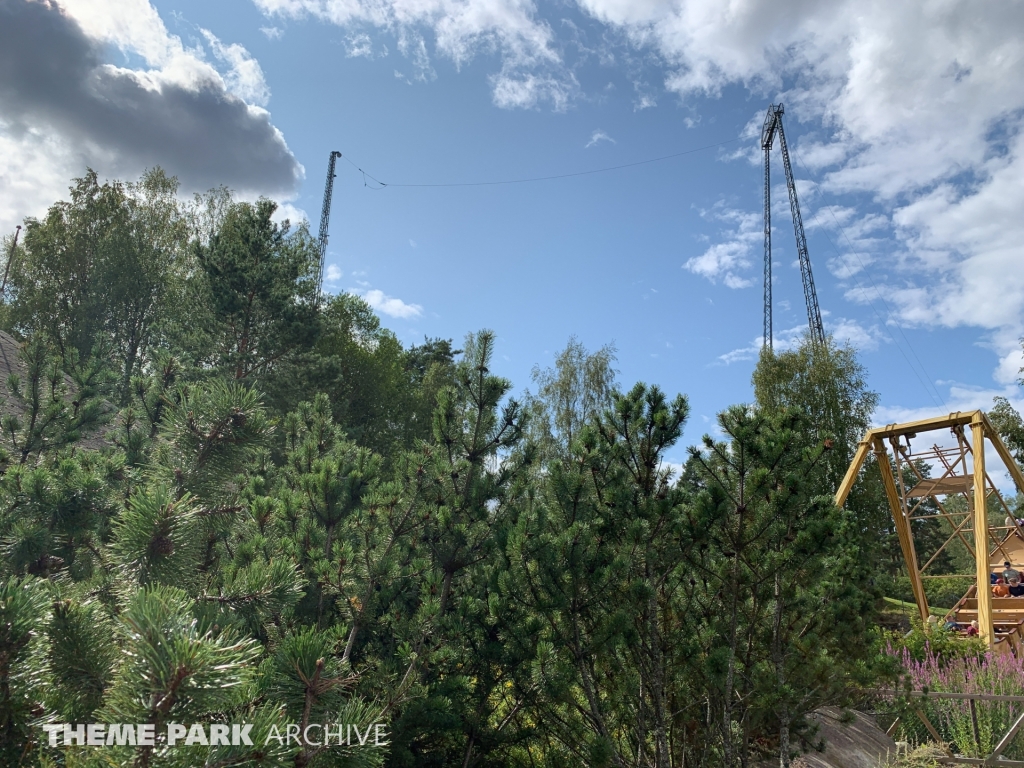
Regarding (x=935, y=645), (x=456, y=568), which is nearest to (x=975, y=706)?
(x=935, y=645)

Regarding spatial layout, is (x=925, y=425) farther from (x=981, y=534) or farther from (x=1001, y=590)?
(x=1001, y=590)

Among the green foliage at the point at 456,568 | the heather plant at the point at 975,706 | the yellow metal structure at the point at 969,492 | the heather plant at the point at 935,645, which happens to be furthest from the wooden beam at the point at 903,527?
the green foliage at the point at 456,568

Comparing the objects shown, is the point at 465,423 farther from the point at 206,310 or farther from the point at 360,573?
the point at 206,310

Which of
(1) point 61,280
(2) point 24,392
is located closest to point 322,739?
(2) point 24,392

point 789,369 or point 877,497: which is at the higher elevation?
point 789,369

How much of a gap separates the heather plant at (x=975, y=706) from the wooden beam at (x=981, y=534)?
7.12 ft

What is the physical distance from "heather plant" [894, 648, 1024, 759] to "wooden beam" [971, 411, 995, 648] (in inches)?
85.4

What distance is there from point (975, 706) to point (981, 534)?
506 centimetres

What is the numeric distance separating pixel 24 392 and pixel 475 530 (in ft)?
10.8

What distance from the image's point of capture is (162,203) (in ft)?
84.6

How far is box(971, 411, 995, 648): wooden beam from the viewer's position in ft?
30.9

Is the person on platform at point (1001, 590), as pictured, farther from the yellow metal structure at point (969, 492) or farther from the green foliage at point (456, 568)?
the green foliage at point (456, 568)

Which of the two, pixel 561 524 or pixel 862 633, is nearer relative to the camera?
pixel 561 524

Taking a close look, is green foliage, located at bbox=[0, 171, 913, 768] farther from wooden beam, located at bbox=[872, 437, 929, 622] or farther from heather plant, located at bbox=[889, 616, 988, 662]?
wooden beam, located at bbox=[872, 437, 929, 622]
